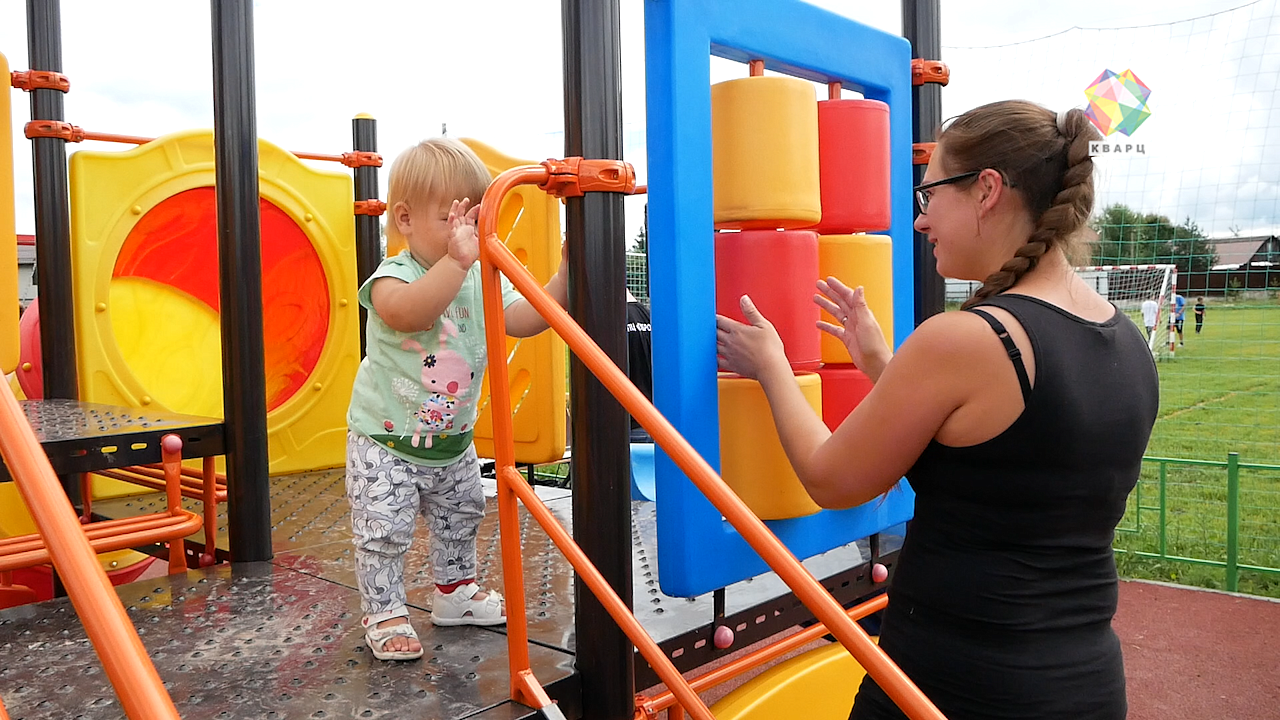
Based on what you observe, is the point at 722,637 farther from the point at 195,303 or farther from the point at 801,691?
the point at 195,303

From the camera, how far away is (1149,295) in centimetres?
1127

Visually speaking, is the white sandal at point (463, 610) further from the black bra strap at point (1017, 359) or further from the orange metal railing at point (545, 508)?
the black bra strap at point (1017, 359)

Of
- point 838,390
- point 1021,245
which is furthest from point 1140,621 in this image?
point 1021,245

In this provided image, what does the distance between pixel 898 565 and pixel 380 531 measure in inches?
44.4

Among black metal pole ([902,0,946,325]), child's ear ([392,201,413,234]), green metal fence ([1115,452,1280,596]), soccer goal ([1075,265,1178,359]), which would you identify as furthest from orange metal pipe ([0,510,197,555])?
soccer goal ([1075,265,1178,359])

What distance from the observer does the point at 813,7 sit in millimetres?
2270

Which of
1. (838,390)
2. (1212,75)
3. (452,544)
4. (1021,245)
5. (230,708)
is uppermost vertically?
(1212,75)

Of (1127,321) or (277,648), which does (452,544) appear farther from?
(1127,321)

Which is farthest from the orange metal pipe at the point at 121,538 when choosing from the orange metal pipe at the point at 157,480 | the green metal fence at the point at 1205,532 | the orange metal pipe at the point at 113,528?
the green metal fence at the point at 1205,532

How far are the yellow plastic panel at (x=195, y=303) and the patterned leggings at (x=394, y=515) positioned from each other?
2.47 metres

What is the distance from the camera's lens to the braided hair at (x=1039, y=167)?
4.24 ft

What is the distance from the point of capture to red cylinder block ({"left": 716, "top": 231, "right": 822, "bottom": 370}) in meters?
2.02

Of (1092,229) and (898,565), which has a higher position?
(1092,229)

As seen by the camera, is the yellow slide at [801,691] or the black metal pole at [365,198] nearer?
the yellow slide at [801,691]
